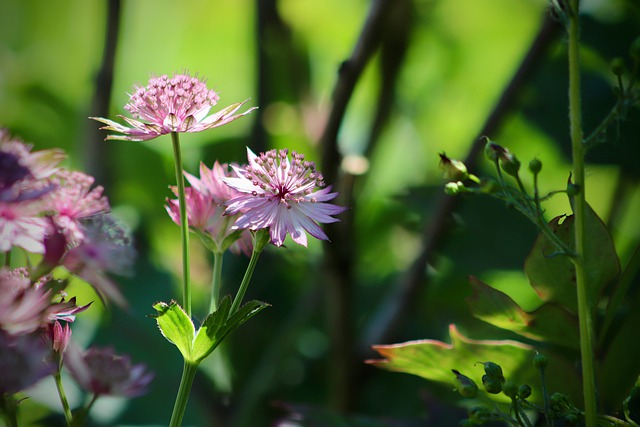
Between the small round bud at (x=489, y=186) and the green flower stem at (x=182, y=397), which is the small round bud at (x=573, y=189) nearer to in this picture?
the small round bud at (x=489, y=186)

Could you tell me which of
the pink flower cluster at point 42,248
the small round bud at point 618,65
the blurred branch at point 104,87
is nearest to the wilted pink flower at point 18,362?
the pink flower cluster at point 42,248

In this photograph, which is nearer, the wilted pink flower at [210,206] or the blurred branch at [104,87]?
the wilted pink flower at [210,206]

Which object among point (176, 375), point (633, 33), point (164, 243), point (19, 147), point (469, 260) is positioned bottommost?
point (176, 375)

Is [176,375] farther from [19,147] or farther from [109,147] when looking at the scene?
[19,147]

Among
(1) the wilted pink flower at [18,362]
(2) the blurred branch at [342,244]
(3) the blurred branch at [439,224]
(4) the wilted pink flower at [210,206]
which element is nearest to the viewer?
(1) the wilted pink flower at [18,362]

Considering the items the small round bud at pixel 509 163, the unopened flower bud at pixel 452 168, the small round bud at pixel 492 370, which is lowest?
Result: the small round bud at pixel 492 370

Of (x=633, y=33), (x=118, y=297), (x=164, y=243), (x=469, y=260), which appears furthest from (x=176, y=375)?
(x=633, y=33)
